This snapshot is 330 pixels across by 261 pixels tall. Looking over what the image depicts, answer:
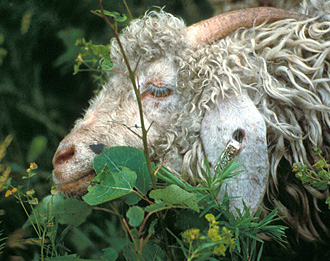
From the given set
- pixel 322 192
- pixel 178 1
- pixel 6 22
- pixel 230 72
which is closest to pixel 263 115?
pixel 230 72

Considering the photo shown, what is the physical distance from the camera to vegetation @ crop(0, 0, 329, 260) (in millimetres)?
840

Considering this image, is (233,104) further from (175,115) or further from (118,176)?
(118,176)

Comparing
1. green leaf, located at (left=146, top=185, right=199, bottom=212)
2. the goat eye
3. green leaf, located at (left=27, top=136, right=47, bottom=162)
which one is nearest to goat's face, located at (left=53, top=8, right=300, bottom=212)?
the goat eye

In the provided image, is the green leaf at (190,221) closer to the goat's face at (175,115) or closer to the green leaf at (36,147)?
the goat's face at (175,115)

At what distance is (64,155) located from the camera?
3.52 ft

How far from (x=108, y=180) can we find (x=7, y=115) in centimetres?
113

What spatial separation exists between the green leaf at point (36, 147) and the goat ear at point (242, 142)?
0.77 metres

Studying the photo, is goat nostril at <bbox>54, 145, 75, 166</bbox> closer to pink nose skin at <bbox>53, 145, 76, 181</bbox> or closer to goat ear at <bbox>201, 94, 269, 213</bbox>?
pink nose skin at <bbox>53, 145, 76, 181</bbox>

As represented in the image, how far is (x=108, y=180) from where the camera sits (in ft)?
2.80

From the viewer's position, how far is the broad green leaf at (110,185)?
833mm

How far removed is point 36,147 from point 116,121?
0.60m

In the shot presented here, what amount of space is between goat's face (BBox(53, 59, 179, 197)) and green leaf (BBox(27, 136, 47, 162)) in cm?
42

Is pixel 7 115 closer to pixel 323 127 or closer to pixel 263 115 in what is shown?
pixel 263 115

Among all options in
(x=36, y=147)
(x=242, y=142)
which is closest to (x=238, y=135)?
(x=242, y=142)
